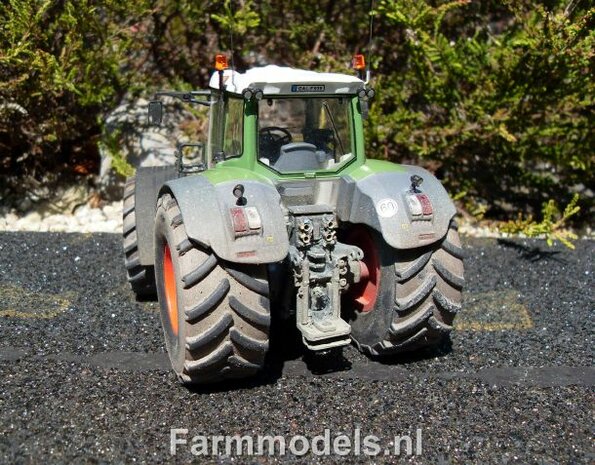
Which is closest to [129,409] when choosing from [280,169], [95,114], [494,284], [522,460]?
[280,169]

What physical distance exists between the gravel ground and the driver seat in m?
1.27

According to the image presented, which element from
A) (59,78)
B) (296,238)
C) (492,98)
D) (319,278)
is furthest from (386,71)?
(319,278)

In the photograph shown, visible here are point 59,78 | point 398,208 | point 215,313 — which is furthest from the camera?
point 59,78

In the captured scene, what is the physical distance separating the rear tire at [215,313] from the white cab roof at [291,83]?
103 cm

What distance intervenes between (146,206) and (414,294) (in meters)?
2.32

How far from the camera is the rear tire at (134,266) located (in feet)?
19.1

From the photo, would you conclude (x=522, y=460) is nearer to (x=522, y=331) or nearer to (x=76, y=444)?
(x=522, y=331)

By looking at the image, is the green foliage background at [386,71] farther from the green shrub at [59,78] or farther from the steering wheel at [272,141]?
the steering wheel at [272,141]

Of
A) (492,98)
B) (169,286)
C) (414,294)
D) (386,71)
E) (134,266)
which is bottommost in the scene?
(134,266)

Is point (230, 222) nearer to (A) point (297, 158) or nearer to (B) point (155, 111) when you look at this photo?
(A) point (297, 158)
